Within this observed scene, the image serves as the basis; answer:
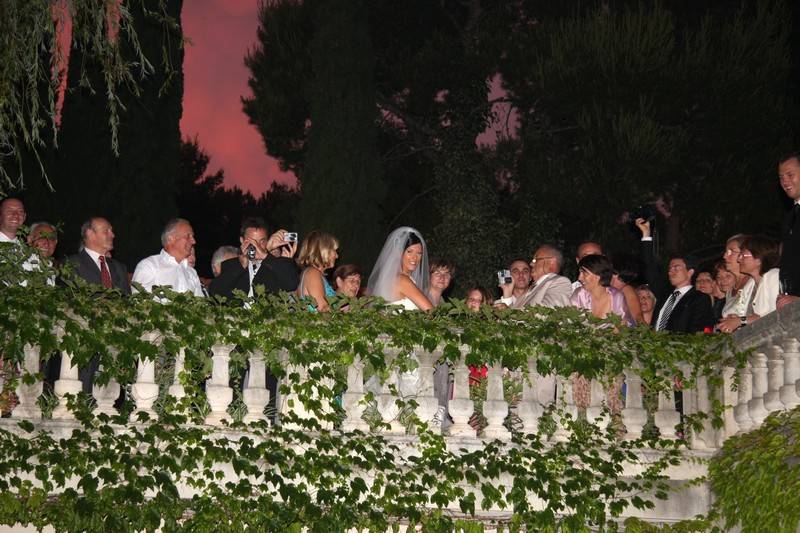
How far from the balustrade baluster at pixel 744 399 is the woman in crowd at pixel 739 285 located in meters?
1.03

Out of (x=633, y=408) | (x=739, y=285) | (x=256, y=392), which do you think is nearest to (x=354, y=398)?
(x=256, y=392)

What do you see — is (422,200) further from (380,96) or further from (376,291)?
(376,291)

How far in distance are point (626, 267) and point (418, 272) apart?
2.06 meters

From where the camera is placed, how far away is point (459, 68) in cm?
2191

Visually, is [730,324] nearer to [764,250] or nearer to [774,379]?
[764,250]

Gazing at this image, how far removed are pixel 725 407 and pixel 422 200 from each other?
54.7 feet

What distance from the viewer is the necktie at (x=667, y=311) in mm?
9742

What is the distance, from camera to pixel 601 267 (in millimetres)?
8938

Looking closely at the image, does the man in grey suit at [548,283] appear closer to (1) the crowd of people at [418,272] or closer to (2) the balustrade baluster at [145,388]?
(1) the crowd of people at [418,272]

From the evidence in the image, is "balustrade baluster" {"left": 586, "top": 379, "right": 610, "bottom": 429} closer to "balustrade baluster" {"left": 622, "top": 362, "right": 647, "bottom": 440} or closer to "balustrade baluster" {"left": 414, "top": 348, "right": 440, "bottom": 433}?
"balustrade baluster" {"left": 622, "top": 362, "right": 647, "bottom": 440}

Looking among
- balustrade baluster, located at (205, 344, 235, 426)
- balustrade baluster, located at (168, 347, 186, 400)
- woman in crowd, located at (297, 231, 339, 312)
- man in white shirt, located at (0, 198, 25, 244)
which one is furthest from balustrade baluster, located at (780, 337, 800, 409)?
man in white shirt, located at (0, 198, 25, 244)

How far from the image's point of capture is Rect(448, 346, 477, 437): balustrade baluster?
7422mm

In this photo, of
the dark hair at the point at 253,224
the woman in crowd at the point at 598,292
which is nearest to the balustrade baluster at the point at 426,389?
the woman in crowd at the point at 598,292

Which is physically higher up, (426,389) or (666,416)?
(426,389)
